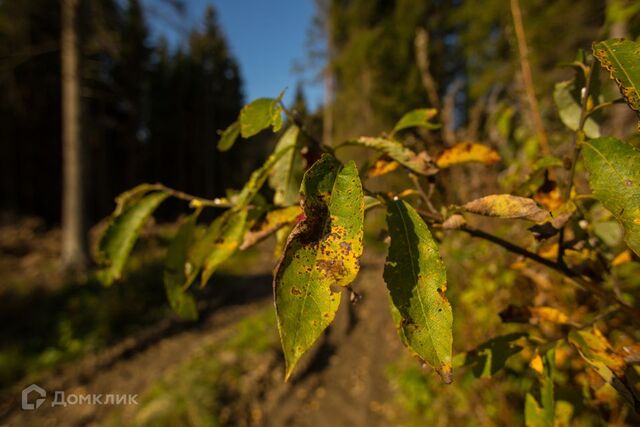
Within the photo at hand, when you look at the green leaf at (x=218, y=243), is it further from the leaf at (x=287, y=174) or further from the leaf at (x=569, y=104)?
the leaf at (x=569, y=104)

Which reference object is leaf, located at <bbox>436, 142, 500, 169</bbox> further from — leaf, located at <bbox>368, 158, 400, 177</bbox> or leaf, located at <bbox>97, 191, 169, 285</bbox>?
leaf, located at <bbox>97, 191, 169, 285</bbox>

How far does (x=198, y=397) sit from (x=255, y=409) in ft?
1.69

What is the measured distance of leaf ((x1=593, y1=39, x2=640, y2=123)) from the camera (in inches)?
14.4

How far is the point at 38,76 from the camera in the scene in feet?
45.0

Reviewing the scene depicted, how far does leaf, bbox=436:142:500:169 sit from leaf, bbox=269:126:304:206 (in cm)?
28

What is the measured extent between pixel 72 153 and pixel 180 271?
656 cm

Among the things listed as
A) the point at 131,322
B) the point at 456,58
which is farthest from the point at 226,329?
the point at 456,58

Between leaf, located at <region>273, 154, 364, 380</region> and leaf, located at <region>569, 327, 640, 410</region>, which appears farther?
leaf, located at <region>569, 327, 640, 410</region>

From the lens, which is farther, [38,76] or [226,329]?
[38,76]

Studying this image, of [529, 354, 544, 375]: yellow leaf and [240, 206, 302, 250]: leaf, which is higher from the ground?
[240, 206, 302, 250]: leaf

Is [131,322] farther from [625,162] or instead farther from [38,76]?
[38,76]

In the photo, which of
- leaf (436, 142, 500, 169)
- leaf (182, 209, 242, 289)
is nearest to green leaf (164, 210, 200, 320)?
leaf (182, 209, 242, 289)
